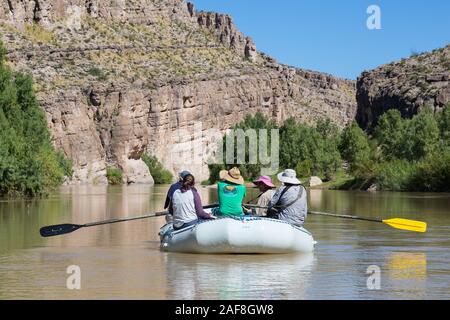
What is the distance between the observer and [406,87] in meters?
148

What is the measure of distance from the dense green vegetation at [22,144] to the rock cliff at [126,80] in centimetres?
7758

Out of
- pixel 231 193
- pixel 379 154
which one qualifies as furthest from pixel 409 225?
pixel 379 154

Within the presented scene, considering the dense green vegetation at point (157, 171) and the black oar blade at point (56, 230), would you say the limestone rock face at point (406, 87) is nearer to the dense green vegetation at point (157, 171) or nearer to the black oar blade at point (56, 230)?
the dense green vegetation at point (157, 171)

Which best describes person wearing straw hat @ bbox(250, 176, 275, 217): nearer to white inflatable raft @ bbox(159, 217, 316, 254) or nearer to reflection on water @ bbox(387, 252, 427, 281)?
white inflatable raft @ bbox(159, 217, 316, 254)

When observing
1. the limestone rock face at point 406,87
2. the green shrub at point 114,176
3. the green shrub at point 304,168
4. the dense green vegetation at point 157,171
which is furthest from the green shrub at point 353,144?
the dense green vegetation at point 157,171

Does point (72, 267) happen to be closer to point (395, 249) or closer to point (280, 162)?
point (395, 249)

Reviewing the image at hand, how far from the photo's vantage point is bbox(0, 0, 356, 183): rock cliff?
150500mm

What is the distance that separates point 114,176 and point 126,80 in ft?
65.2

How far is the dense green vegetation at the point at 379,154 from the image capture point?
77.3 m

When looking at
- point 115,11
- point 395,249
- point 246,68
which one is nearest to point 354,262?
point 395,249

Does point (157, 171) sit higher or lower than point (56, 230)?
higher

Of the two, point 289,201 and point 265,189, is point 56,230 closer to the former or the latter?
point 265,189

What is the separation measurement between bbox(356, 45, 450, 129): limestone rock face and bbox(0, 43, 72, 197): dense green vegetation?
3155 inches

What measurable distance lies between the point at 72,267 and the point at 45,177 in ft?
121
